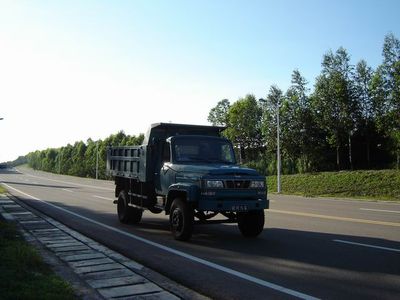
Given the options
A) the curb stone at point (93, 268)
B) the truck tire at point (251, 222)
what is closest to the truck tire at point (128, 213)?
the curb stone at point (93, 268)

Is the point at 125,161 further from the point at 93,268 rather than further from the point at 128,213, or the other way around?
the point at 93,268

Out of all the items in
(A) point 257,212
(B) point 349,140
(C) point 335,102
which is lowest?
(A) point 257,212

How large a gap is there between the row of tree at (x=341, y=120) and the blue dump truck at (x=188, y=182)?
2605 centimetres

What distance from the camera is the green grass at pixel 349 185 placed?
3056cm

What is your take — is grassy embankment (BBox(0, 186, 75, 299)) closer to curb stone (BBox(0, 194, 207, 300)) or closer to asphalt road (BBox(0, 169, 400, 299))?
curb stone (BBox(0, 194, 207, 300))

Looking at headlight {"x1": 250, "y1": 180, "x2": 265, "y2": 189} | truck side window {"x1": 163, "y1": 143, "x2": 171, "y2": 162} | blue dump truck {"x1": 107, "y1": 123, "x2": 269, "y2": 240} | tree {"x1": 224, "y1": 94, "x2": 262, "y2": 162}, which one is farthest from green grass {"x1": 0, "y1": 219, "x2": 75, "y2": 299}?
tree {"x1": 224, "y1": 94, "x2": 262, "y2": 162}

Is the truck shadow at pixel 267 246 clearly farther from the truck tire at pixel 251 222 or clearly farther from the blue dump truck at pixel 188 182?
the blue dump truck at pixel 188 182

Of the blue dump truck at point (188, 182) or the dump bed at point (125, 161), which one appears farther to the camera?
the dump bed at point (125, 161)

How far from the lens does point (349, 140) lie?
137 feet

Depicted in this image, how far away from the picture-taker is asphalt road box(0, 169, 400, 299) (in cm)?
680

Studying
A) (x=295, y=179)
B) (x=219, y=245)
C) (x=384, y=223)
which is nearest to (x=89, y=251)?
(x=219, y=245)

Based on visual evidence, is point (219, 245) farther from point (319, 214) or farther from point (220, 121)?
point (220, 121)

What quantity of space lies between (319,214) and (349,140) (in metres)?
26.6

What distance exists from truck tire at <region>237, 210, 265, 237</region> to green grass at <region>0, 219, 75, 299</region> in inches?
203
